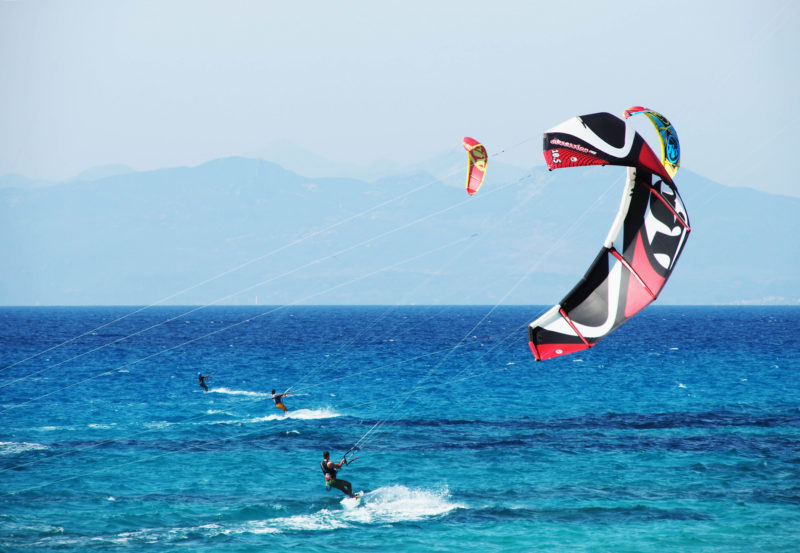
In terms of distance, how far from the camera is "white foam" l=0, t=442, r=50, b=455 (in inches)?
1581

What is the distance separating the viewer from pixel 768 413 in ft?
166

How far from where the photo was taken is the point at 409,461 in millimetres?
37469

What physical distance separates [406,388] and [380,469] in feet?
95.9

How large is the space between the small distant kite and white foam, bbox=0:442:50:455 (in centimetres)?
3302

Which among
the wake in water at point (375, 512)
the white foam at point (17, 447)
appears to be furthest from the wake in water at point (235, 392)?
the wake in water at point (375, 512)

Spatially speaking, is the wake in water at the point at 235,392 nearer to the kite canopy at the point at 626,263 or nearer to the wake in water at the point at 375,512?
the wake in water at the point at 375,512

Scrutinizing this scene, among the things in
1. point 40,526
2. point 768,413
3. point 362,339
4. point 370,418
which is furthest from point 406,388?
point 362,339

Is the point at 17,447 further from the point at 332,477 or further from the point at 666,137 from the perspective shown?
the point at 666,137

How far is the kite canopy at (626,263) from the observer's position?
19812mm

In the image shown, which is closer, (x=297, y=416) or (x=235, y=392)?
(x=297, y=416)

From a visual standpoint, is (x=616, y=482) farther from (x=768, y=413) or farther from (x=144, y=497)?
(x=768, y=413)

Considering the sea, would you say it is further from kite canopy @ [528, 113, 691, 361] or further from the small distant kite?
the small distant kite

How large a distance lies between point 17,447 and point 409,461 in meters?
19.5

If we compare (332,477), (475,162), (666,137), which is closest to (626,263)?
(666,137)
